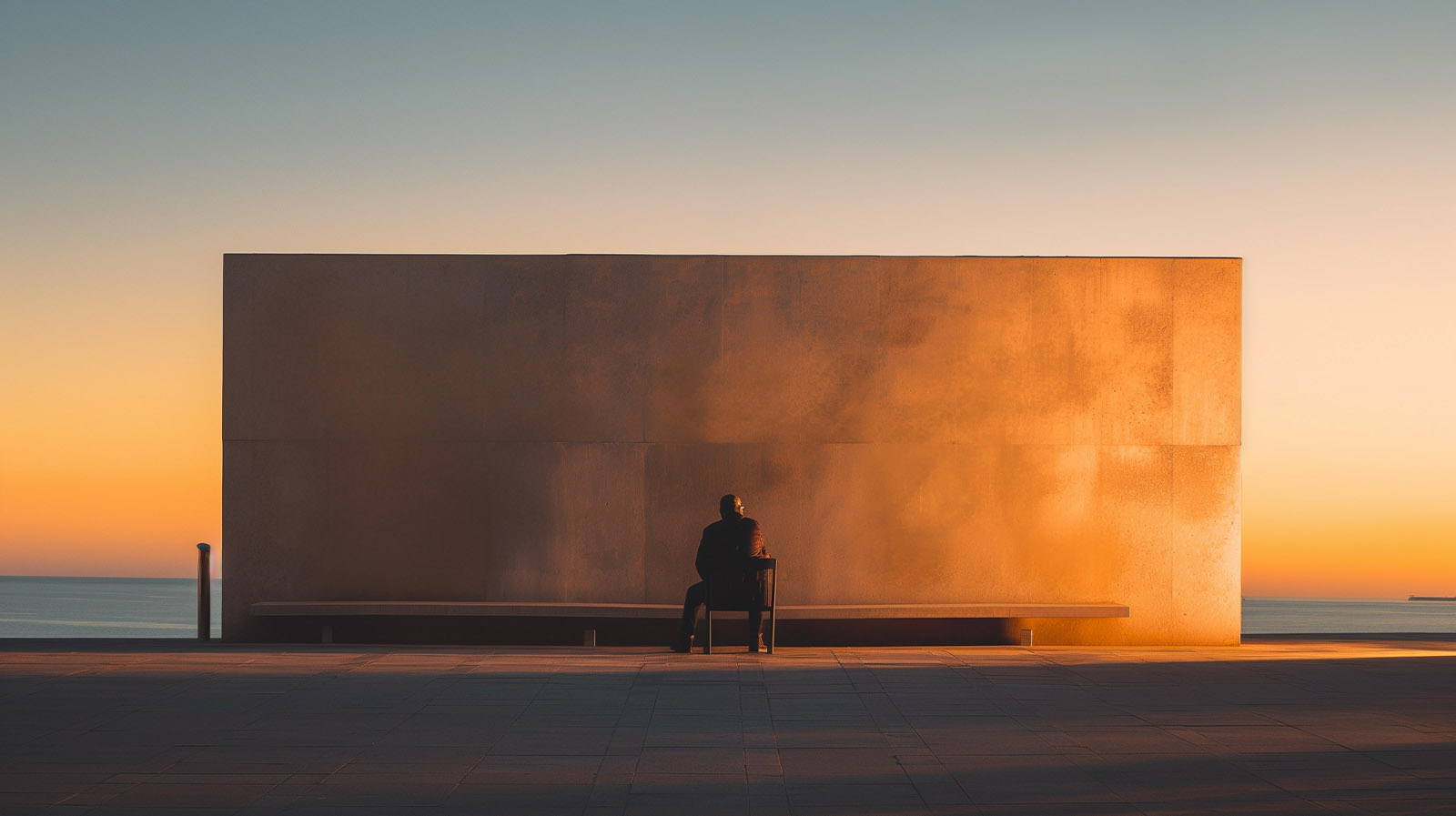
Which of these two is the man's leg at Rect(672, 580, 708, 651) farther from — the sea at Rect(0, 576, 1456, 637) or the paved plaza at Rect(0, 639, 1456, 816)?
the sea at Rect(0, 576, 1456, 637)

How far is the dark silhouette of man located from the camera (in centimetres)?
1116

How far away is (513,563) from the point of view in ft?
40.7

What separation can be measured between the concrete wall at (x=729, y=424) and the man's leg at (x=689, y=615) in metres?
0.99

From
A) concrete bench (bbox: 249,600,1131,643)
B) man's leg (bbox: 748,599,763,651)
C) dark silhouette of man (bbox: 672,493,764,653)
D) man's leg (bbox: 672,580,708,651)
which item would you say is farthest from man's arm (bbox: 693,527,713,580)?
concrete bench (bbox: 249,600,1131,643)

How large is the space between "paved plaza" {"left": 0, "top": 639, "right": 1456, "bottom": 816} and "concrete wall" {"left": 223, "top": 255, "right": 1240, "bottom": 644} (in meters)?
1.72

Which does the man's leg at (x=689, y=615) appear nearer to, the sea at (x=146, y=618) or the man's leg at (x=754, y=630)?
the man's leg at (x=754, y=630)

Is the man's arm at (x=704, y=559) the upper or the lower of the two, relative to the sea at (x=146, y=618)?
upper

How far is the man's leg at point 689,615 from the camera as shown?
11305mm

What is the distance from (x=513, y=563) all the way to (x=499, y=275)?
270 centimetres

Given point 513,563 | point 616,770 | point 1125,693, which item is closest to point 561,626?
point 513,563

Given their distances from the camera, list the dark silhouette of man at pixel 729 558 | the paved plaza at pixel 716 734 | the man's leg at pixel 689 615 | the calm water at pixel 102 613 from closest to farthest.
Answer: the paved plaza at pixel 716 734 → the dark silhouette of man at pixel 729 558 → the man's leg at pixel 689 615 → the calm water at pixel 102 613

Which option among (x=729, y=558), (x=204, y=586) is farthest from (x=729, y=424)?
(x=204, y=586)

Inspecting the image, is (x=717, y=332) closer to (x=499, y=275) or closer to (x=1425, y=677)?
(x=499, y=275)

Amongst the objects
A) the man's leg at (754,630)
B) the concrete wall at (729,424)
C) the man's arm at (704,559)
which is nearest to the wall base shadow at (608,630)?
the concrete wall at (729,424)
